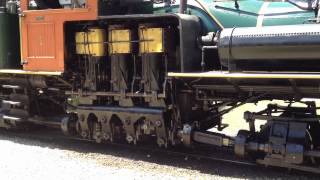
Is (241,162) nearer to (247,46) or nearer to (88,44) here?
(247,46)

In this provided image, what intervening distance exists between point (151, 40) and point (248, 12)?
4.75 ft

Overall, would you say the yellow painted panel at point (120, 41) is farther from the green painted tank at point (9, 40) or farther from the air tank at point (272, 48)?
the green painted tank at point (9, 40)

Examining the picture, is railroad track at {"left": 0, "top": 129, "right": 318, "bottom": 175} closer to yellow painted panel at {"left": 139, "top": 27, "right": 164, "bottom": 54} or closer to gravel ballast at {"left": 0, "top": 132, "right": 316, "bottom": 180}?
gravel ballast at {"left": 0, "top": 132, "right": 316, "bottom": 180}

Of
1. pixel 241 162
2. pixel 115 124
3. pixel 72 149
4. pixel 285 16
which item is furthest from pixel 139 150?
pixel 285 16

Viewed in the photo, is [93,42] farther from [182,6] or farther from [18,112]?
[18,112]

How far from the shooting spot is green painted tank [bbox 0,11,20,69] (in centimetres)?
928

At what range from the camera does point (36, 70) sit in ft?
27.5

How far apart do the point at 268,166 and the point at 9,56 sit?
5.32 metres

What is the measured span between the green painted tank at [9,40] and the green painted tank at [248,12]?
3.19 m

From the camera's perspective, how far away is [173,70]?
748cm

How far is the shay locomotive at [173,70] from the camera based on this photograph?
614 cm

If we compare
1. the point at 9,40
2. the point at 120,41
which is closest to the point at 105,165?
the point at 120,41

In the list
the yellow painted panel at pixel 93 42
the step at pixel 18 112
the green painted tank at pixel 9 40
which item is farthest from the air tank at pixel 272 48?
the green painted tank at pixel 9 40

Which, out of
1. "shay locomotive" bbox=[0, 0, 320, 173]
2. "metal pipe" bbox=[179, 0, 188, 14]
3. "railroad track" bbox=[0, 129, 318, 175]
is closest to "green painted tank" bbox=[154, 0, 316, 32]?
"shay locomotive" bbox=[0, 0, 320, 173]
